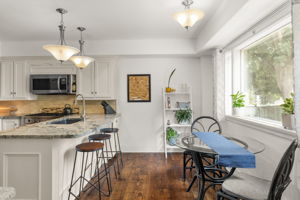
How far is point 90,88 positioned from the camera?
387cm

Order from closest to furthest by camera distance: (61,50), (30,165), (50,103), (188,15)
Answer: (30,165) → (188,15) → (61,50) → (50,103)

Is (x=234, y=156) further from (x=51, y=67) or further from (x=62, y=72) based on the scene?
(x=51, y=67)

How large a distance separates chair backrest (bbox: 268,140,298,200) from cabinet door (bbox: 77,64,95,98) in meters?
3.45

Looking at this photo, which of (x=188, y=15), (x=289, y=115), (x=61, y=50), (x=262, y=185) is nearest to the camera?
(x=262, y=185)

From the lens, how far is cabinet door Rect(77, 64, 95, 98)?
12.7 feet

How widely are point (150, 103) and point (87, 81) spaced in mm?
1488

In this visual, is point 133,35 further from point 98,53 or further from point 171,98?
point 171,98

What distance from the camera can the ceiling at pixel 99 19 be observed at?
2398mm

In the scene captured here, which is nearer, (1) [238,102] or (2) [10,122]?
(1) [238,102]

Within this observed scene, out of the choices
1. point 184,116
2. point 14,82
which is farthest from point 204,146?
point 14,82

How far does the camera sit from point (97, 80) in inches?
152

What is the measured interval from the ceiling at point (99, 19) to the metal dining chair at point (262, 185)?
2078 millimetres

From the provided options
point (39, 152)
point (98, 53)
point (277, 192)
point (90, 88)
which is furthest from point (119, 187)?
point (98, 53)

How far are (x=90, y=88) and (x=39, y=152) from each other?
222 centimetres
